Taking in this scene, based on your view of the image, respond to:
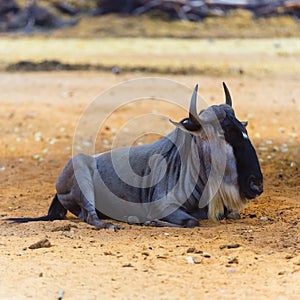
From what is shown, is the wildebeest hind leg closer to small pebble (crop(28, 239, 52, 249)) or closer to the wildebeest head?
small pebble (crop(28, 239, 52, 249))

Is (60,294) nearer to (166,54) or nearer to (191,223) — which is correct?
(191,223)

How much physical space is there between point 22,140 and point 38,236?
14.8 ft

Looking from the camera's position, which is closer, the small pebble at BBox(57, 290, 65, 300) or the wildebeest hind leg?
the small pebble at BBox(57, 290, 65, 300)

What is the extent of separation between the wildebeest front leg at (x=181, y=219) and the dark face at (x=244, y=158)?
49 cm

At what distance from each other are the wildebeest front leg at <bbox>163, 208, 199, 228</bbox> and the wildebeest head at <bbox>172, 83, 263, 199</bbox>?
0.47 m

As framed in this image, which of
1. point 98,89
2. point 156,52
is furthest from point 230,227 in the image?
point 156,52

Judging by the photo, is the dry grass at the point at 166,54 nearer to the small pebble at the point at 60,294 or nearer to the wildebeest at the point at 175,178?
the wildebeest at the point at 175,178

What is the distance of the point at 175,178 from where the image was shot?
6.50 metres

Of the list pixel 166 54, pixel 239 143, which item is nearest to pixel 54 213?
pixel 239 143

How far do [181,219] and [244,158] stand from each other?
771mm

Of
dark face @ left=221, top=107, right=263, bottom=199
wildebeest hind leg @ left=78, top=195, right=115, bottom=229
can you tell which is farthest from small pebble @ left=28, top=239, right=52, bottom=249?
dark face @ left=221, top=107, right=263, bottom=199

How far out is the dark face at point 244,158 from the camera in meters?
6.03

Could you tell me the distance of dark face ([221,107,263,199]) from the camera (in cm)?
A: 603

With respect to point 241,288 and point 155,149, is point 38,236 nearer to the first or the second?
point 155,149
